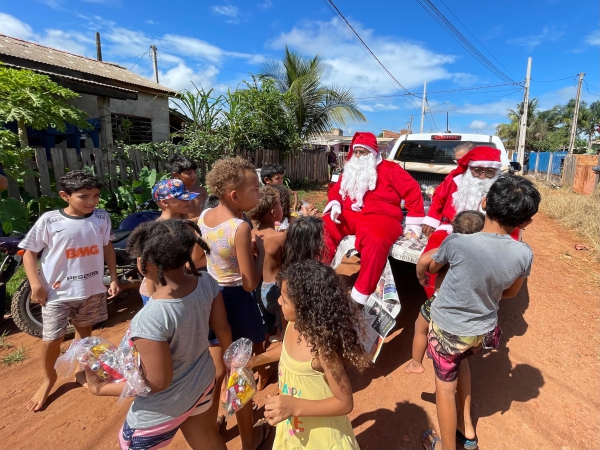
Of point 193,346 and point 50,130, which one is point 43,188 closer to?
point 50,130

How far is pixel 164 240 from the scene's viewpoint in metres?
1.39

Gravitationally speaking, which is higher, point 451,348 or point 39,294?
point 39,294

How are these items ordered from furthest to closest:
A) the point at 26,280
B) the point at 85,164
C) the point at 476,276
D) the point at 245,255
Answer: the point at 85,164, the point at 26,280, the point at 245,255, the point at 476,276

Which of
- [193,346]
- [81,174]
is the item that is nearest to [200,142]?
[81,174]

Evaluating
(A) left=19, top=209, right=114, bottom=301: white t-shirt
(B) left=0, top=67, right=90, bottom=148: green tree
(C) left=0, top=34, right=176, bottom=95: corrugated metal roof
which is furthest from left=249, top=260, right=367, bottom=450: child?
(C) left=0, top=34, right=176, bottom=95: corrugated metal roof

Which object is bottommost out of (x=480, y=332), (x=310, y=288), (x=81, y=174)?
(x=480, y=332)

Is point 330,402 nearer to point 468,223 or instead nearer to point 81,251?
point 468,223

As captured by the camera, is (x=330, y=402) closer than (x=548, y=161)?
Yes

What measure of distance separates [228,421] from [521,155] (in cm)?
2120

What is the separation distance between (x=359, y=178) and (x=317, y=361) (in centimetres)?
253

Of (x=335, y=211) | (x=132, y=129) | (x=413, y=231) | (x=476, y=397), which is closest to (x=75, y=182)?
(x=335, y=211)

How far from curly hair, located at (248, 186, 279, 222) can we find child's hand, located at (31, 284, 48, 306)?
152cm

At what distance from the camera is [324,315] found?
1.32 meters

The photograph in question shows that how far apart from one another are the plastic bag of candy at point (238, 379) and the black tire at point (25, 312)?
275cm
